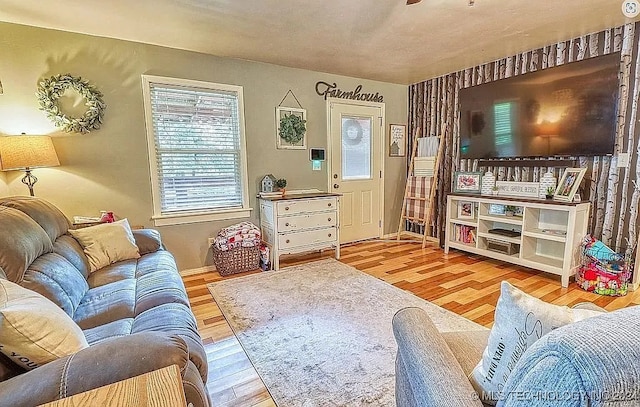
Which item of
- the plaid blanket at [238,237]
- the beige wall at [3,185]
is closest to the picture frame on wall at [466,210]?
the plaid blanket at [238,237]

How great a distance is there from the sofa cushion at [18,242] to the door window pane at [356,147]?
3.35m

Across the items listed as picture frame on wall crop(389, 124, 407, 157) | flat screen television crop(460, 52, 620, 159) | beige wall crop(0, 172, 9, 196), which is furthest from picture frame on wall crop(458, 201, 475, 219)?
beige wall crop(0, 172, 9, 196)

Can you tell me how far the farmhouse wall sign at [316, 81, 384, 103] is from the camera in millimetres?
4094

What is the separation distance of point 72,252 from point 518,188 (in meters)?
4.09

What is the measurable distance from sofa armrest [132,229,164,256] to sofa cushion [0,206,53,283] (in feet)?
2.54

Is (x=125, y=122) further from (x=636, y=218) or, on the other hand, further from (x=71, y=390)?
(x=636, y=218)

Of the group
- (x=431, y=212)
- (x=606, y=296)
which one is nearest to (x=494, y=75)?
(x=431, y=212)

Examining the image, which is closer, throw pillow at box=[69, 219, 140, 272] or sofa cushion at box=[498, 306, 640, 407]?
sofa cushion at box=[498, 306, 640, 407]

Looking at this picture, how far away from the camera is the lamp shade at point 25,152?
2.28 meters

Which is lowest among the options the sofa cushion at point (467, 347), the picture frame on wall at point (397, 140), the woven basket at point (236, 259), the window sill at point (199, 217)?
the woven basket at point (236, 259)

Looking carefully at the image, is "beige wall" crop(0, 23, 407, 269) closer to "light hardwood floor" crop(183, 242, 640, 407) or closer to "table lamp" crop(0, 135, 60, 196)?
"table lamp" crop(0, 135, 60, 196)

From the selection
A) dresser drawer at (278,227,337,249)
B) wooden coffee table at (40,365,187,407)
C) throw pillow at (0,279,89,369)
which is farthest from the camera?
dresser drawer at (278,227,337,249)

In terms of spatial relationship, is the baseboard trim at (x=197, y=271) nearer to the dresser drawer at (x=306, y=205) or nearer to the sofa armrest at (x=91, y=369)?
the dresser drawer at (x=306, y=205)

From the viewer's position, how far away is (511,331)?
0.79 m
